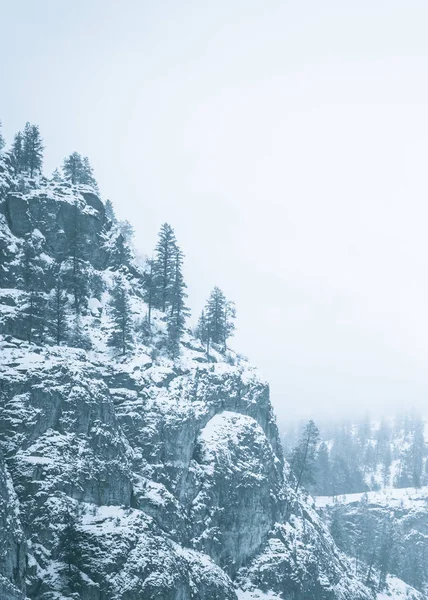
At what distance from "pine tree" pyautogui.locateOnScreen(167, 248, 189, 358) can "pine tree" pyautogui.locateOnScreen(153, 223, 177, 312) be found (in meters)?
1.03

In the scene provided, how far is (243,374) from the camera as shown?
297 feet

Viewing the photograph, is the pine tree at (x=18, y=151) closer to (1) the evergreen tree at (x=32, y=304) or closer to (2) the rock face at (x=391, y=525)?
(1) the evergreen tree at (x=32, y=304)

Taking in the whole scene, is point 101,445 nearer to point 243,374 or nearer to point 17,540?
point 17,540

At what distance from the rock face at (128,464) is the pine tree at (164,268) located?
3625 millimetres

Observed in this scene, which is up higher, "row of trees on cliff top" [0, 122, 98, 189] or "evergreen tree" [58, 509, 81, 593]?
"row of trees on cliff top" [0, 122, 98, 189]

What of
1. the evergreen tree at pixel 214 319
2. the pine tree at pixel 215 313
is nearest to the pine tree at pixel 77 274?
the evergreen tree at pixel 214 319

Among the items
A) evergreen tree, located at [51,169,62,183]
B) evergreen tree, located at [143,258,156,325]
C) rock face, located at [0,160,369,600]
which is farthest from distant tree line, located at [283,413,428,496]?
evergreen tree, located at [51,169,62,183]

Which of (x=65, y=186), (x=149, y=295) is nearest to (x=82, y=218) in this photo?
(x=65, y=186)

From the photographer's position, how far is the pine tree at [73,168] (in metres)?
101

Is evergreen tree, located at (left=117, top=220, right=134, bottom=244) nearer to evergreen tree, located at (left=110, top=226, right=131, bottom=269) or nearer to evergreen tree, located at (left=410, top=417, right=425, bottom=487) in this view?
evergreen tree, located at (left=110, top=226, right=131, bottom=269)

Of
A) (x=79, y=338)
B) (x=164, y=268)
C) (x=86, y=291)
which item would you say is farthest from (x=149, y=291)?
(x=79, y=338)

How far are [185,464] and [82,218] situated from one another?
4365 cm

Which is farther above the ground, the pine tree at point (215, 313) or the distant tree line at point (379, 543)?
the pine tree at point (215, 313)

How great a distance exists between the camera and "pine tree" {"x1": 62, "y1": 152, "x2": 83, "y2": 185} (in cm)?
10094
